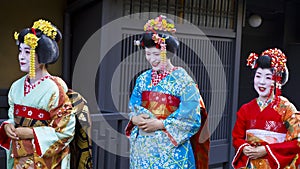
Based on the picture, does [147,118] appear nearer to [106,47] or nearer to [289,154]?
[289,154]

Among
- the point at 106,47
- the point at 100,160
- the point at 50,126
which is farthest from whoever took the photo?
the point at 106,47

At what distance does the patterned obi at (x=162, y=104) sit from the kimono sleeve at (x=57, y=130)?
1.88 ft

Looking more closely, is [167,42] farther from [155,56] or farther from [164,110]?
[164,110]

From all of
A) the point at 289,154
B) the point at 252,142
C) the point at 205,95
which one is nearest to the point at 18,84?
the point at 252,142

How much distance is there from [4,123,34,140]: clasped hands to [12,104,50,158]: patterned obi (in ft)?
0.09

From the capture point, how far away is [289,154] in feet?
9.61

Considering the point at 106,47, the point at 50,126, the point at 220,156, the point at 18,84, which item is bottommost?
the point at 220,156

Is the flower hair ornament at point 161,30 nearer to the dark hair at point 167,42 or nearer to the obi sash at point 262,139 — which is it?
the dark hair at point 167,42

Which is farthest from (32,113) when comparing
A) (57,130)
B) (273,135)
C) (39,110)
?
(273,135)

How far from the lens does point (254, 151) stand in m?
2.92

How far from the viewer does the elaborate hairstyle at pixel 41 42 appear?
8.32 ft

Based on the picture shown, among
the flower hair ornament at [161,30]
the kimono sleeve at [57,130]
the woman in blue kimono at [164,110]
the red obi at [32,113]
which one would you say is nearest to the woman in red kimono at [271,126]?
the woman in blue kimono at [164,110]

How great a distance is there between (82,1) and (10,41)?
1117mm

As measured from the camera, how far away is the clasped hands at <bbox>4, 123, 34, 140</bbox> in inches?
101
